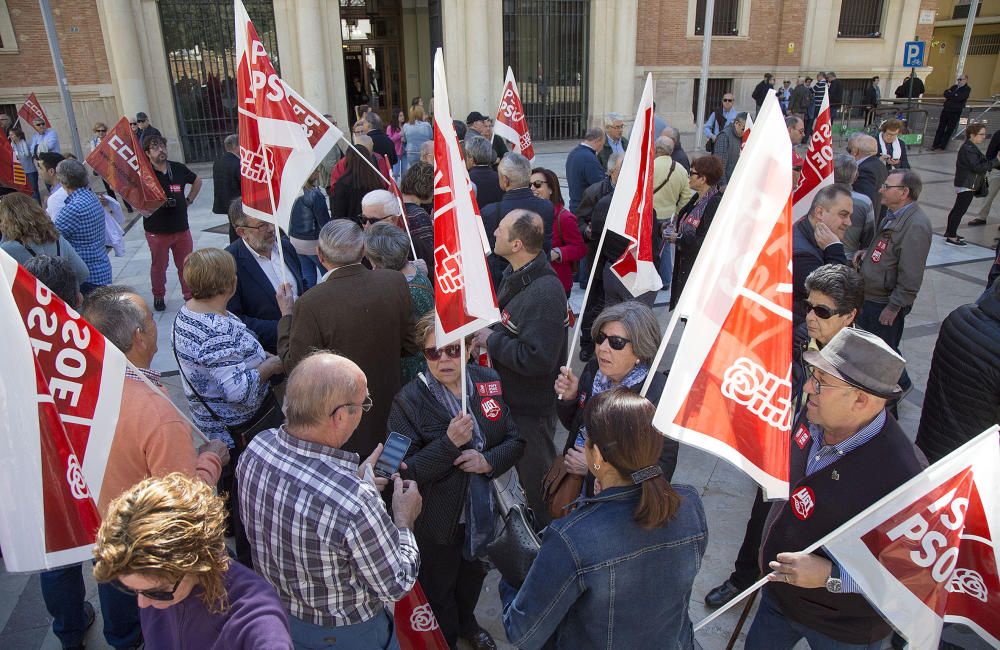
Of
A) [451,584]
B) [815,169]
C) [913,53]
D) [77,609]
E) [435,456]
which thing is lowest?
[77,609]

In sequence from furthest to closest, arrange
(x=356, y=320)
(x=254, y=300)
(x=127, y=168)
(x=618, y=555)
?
(x=127, y=168) → (x=254, y=300) → (x=356, y=320) → (x=618, y=555)

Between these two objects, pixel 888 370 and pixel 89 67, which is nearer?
pixel 888 370

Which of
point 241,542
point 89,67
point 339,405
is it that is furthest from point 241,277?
point 89,67

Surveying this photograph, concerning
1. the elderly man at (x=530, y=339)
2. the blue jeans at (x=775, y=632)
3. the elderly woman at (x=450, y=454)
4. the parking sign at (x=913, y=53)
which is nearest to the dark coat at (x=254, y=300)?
the elderly man at (x=530, y=339)

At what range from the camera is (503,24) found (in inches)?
736

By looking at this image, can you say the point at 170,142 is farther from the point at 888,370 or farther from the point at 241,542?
the point at 888,370

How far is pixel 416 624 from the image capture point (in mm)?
2770

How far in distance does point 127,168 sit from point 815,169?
6.47 meters

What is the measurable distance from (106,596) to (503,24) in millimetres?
18529

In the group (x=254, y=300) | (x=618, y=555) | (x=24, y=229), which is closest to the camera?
(x=618, y=555)

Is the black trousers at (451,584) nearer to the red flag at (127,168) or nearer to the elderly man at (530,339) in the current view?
the elderly man at (530,339)

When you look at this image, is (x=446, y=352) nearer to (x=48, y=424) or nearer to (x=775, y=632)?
(x=48, y=424)

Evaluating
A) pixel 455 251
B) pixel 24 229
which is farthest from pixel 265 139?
pixel 455 251

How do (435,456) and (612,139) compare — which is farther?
(612,139)
